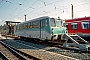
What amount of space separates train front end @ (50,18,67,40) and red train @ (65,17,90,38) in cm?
376

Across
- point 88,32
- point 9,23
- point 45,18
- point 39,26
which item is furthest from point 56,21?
point 9,23

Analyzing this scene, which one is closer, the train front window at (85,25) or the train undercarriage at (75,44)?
the train undercarriage at (75,44)

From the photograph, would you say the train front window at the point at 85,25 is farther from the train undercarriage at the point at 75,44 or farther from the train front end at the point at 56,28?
the train undercarriage at the point at 75,44

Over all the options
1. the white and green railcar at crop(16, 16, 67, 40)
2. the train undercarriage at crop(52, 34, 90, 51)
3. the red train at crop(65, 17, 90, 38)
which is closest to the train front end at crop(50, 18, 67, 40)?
the white and green railcar at crop(16, 16, 67, 40)

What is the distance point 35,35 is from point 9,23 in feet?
119

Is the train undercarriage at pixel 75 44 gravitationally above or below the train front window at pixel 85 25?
below

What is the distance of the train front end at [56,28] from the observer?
15.6 metres

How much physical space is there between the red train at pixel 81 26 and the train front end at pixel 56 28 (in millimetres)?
3758

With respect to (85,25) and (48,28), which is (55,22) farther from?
(85,25)

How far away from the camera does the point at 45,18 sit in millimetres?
16531

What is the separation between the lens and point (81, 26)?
64.7 ft

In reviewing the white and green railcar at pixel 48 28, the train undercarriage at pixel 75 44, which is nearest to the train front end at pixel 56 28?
the white and green railcar at pixel 48 28

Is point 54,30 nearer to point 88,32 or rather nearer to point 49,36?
point 49,36

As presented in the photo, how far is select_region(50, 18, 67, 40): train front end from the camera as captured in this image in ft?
51.2
